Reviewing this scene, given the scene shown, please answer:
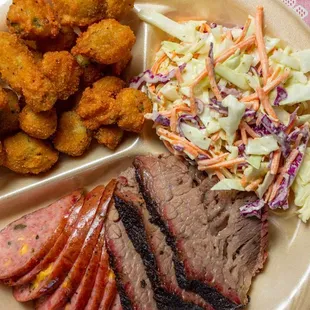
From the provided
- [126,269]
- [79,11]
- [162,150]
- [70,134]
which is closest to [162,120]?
[162,150]

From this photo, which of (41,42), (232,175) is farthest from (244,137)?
(41,42)

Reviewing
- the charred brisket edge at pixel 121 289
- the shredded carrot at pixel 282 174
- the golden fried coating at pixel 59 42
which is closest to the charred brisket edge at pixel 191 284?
the charred brisket edge at pixel 121 289

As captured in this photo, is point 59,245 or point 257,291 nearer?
point 59,245

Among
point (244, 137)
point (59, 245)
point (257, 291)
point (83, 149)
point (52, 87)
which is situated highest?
point (52, 87)

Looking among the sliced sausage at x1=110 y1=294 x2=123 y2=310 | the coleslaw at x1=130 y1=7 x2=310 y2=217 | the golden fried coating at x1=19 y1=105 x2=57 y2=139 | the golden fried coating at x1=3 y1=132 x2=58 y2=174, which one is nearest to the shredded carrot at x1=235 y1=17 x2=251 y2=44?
the coleslaw at x1=130 y1=7 x2=310 y2=217

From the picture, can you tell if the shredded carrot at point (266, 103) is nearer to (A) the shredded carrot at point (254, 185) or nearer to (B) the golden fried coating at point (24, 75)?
(A) the shredded carrot at point (254, 185)

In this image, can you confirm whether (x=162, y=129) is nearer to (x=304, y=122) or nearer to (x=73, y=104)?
(x=73, y=104)
